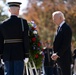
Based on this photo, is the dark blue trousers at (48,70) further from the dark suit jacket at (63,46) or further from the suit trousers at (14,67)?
the suit trousers at (14,67)

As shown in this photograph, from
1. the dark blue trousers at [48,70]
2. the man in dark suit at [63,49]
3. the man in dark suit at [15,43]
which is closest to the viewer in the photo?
the man in dark suit at [15,43]

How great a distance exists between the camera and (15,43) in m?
9.70

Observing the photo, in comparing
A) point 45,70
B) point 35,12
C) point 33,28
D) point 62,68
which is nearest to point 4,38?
point 62,68

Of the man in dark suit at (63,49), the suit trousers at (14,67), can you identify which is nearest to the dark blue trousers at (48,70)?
the man in dark suit at (63,49)

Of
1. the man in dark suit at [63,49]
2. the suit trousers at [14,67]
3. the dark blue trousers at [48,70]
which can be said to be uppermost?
the man in dark suit at [63,49]

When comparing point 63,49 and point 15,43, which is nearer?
point 15,43

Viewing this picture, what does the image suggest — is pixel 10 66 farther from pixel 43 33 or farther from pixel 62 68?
pixel 43 33

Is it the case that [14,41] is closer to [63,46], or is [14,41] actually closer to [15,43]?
[15,43]

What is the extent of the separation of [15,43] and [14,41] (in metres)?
0.05

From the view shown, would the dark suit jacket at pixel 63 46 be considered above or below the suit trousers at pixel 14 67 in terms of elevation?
above

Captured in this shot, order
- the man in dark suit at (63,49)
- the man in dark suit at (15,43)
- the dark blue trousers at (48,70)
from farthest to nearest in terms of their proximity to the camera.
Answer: the dark blue trousers at (48,70) < the man in dark suit at (63,49) < the man in dark suit at (15,43)

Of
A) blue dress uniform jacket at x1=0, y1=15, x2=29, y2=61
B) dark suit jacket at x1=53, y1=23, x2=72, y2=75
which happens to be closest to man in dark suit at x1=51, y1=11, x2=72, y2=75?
dark suit jacket at x1=53, y1=23, x2=72, y2=75

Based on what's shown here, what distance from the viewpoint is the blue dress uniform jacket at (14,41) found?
9719 mm

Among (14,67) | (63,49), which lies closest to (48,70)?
(63,49)
